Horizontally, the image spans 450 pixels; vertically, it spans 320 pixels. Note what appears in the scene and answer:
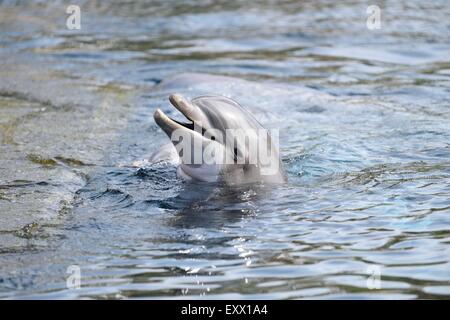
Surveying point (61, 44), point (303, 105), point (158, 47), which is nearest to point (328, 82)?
point (303, 105)

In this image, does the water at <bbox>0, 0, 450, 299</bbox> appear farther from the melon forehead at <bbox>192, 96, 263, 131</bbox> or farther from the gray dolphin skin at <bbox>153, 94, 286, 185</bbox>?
the melon forehead at <bbox>192, 96, 263, 131</bbox>

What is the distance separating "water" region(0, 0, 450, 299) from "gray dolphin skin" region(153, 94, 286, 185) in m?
0.12

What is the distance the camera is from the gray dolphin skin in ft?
18.6

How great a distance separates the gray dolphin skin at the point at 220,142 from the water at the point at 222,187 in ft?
0.39

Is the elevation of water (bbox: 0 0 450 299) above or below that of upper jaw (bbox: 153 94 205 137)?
below

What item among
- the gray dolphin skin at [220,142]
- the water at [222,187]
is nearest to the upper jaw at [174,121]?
the gray dolphin skin at [220,142]

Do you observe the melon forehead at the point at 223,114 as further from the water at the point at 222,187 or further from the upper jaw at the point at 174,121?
the water at the point at 222,187

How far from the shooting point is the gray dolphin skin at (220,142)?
18.6ft

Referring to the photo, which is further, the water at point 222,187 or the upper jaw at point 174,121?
the upper jaw at point 174,121

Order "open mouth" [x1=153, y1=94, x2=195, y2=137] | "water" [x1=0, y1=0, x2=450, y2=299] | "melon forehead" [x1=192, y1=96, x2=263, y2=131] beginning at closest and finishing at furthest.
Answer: "water" [x1=0, y1=0, x2=450, y2=299]
"open mouth" [x1=153, y1=94, x2=195, y2=137]
"melon forehead" [x1=192, y1=96, x2=263, y2=131]

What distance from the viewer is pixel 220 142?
572cm

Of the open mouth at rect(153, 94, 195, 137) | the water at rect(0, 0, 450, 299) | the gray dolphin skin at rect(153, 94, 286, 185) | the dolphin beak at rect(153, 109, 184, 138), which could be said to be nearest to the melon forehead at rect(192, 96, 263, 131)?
the gray dolphin skin at rect(153, 94, 286, 185)

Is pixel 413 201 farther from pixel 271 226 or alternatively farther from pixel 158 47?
pixel 158 47

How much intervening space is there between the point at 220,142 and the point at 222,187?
1.01 ft
